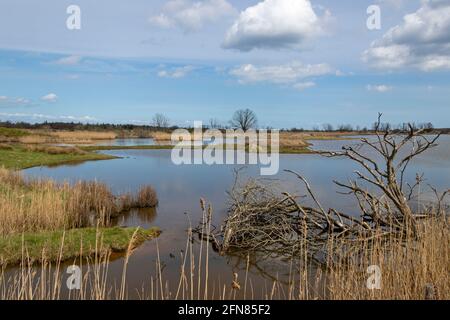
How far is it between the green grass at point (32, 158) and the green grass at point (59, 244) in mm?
17920

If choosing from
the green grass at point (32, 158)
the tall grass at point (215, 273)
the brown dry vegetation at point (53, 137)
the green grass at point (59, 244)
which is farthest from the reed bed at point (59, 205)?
the brown dry vegetation at point (53, 137)

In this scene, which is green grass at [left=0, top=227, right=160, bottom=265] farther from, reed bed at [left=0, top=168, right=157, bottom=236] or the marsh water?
the marsh water

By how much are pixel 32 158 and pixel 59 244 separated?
2400cm

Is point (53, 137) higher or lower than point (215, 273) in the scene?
higher

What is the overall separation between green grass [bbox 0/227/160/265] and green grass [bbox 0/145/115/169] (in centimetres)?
1792

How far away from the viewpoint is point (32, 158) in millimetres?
29438

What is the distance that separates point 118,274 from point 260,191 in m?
4.41

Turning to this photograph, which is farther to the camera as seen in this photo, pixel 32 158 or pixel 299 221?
pixel 32 158

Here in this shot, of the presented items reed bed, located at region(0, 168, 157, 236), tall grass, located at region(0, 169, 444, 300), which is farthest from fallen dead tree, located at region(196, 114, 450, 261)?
reed bed, located at region(0, 168, 157, 236)

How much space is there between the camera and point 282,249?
8.60 metres

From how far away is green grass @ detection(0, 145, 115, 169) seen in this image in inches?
1025

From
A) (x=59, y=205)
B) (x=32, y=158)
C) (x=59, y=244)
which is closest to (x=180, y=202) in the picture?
(x=59, y=205)

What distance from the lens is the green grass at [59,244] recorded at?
7.75m

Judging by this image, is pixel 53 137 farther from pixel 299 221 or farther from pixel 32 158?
pixel 299 221
